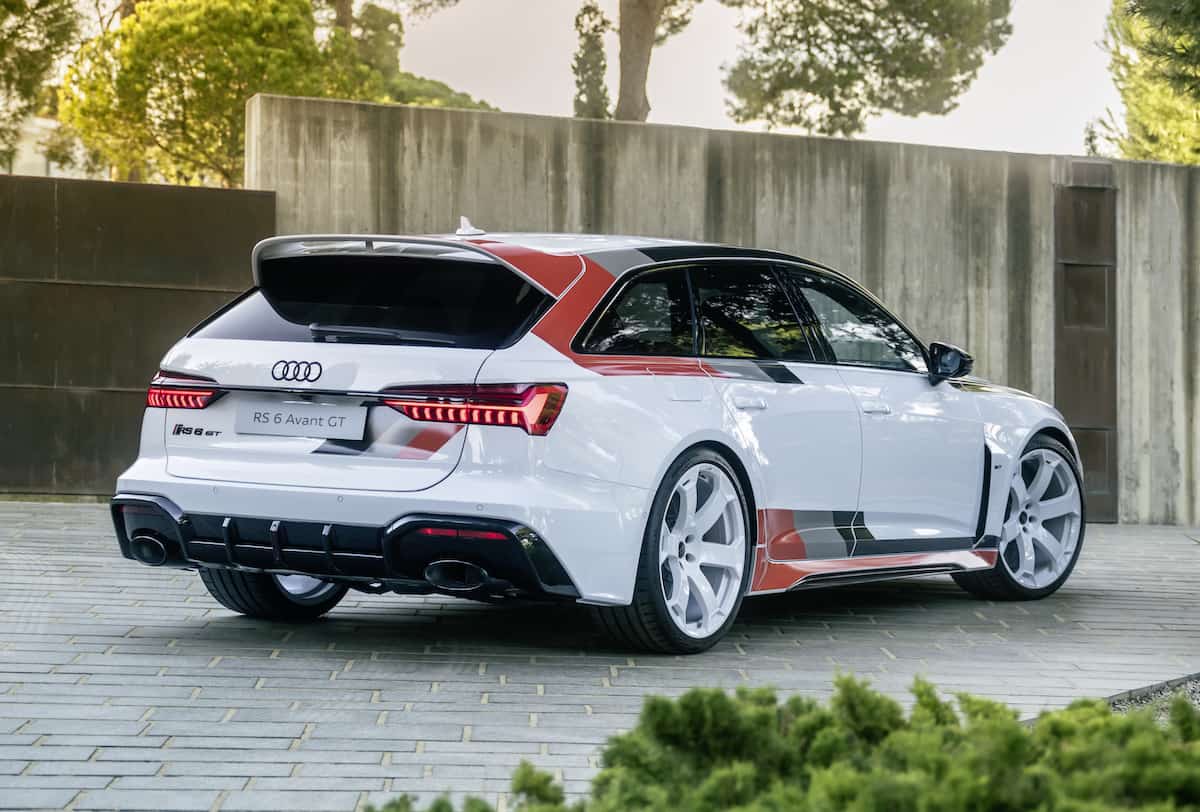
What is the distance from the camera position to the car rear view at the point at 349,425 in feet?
19.9

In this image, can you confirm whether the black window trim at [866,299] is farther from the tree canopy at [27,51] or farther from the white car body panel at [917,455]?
the tree canopy at [27,51]

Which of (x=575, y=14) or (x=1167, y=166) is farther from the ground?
(x=575, y=14)

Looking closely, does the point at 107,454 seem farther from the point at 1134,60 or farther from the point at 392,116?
the point at 1134,60

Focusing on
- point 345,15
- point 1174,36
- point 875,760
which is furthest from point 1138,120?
point 875,760

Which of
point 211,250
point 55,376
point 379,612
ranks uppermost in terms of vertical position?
point 211,250

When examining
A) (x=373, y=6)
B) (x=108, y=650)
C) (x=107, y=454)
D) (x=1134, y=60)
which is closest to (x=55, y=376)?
(x=107, y=454)

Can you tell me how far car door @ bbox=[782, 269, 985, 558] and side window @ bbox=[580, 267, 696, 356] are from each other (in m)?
0.89

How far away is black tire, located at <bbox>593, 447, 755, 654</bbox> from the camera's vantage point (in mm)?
6406

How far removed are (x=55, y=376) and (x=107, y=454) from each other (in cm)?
72

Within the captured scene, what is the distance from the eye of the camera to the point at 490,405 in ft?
19.9

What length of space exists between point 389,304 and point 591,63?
39.2 m

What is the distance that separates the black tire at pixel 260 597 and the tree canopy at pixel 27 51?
28.1m

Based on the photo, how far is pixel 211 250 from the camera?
13.2 meters

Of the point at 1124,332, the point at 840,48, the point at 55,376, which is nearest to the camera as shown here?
the point at 55,376
